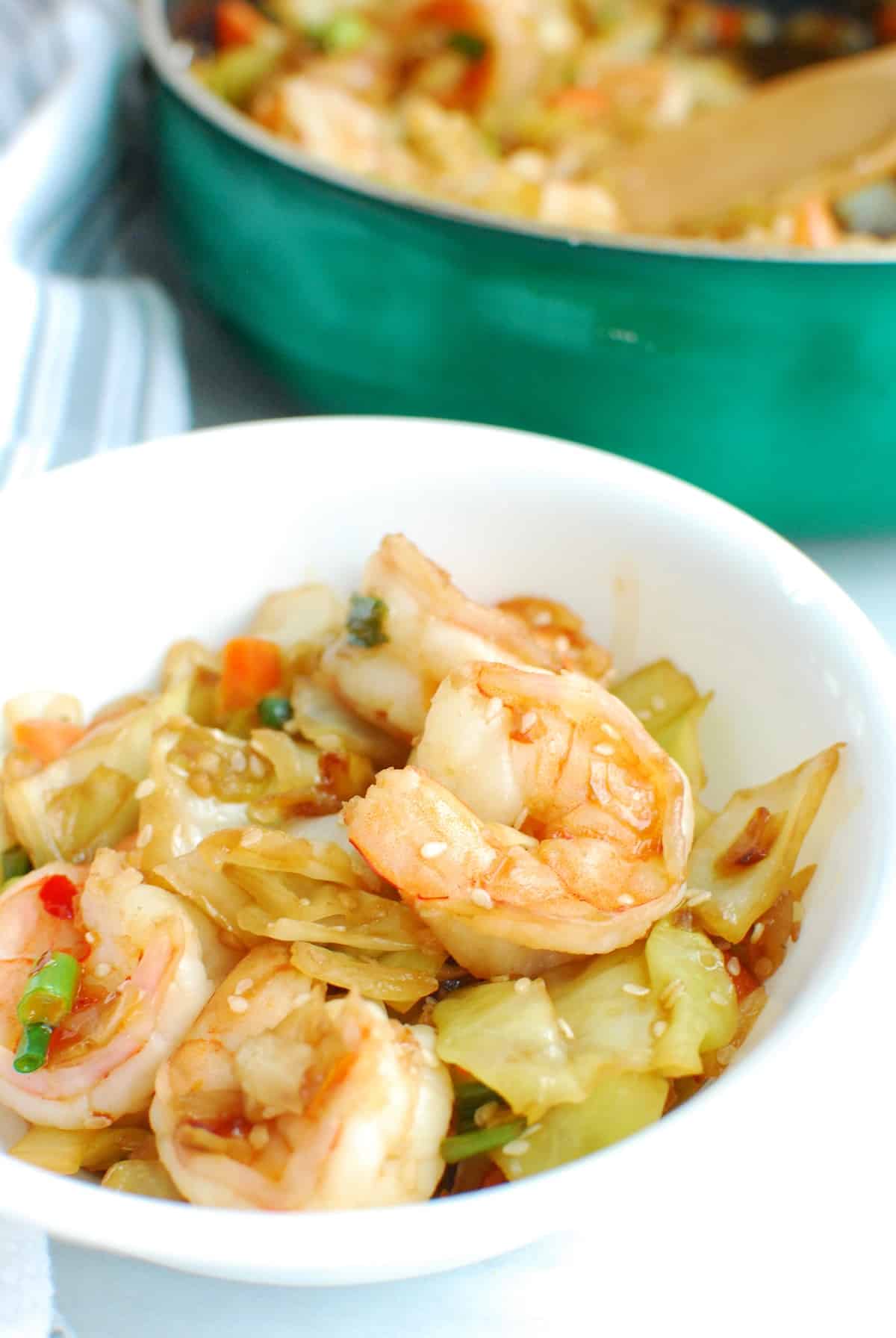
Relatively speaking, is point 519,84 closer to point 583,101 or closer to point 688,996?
point 583,101

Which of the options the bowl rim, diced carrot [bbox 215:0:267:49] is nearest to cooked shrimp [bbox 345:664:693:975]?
the bowl rim

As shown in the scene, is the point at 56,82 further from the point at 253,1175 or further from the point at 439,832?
the point at 253,1175

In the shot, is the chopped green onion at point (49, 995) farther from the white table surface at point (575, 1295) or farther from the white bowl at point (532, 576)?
the white bowl at point (532, 576)

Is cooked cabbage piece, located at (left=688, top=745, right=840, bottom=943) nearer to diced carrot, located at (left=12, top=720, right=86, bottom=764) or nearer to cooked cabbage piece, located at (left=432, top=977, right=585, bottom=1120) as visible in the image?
cooked cabbage piece, located at (left=432, top=977, right=585, bottom=1120)

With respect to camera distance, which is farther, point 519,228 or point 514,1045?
point 519,228

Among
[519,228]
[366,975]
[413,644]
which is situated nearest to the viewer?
[366,975]

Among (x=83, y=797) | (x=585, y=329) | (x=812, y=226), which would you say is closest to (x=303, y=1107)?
(x=83, y=797)
